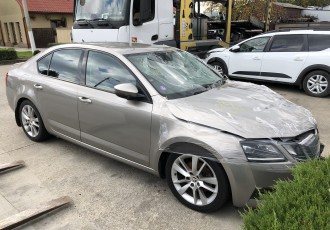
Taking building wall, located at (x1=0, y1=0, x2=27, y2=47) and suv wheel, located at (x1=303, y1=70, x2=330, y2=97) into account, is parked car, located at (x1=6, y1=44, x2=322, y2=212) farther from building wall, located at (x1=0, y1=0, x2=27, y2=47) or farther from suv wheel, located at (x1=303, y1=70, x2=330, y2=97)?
building wall, located at (x1=0, y1=0, x2=27, y2=47)

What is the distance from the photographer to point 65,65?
4238 millimetres

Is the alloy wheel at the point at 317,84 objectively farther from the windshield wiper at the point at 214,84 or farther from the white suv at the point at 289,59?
the windshield wiper at the point at 214,84

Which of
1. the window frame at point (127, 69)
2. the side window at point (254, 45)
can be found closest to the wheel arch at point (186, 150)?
the window frame at point (127, 69)

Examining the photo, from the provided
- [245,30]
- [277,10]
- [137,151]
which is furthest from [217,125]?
[277,10]

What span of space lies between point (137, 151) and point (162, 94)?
2.21 ft

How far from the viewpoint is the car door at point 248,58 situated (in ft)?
27.6

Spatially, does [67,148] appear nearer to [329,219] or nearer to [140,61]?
[140,61]

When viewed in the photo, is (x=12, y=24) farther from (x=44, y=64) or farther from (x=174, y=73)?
(x=174, y=73)

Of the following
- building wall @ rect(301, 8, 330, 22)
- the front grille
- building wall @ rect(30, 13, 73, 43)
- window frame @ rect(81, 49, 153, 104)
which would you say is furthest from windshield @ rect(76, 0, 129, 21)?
building wall @ rect(301, 8, 330, 22)

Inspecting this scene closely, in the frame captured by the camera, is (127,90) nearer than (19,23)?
Yes

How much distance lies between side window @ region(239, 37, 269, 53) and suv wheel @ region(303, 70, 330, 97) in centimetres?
143

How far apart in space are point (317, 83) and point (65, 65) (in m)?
5.96

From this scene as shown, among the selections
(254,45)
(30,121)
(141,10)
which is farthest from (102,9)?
(30,121)

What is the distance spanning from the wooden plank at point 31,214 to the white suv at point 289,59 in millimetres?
6421
